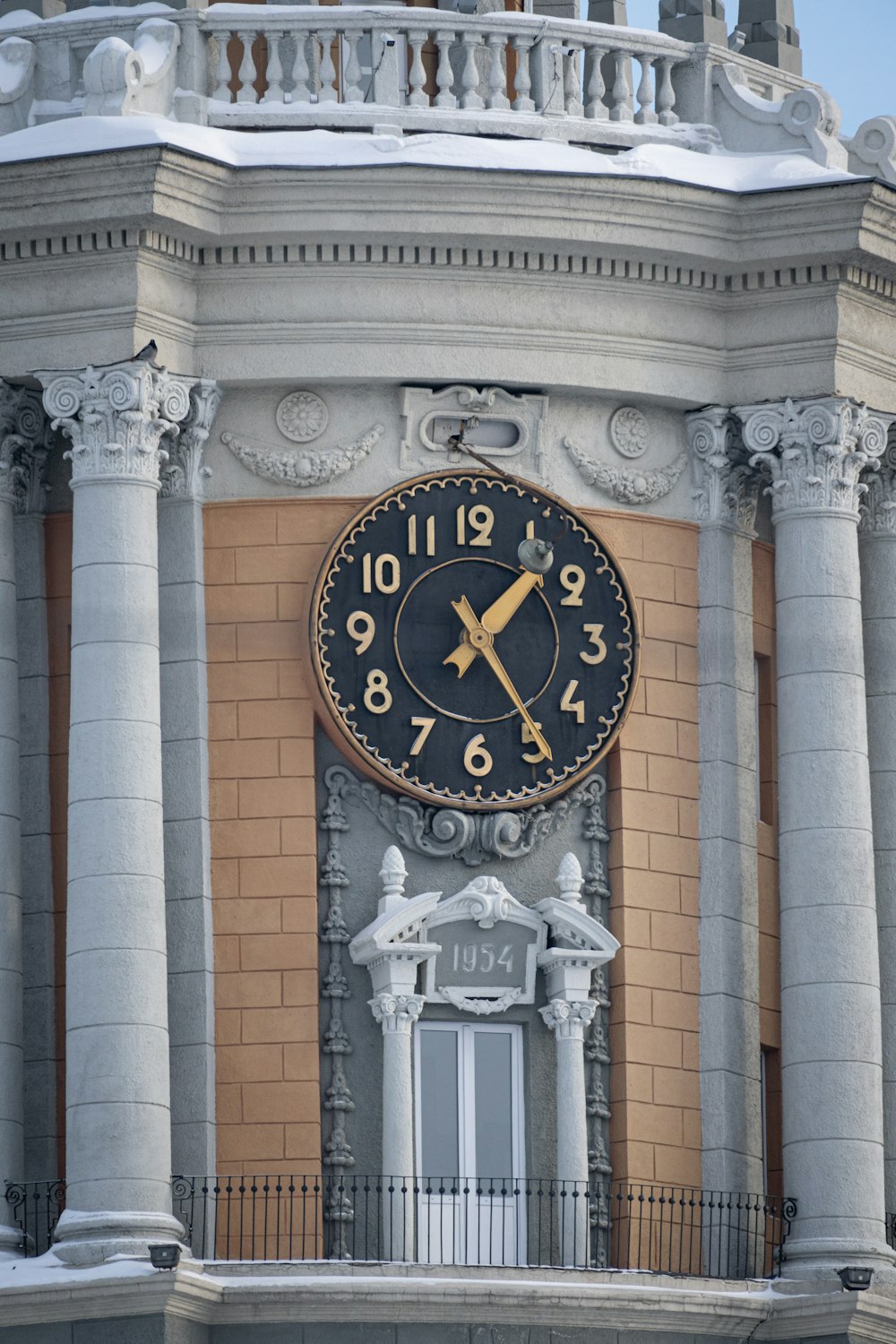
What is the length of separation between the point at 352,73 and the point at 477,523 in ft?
12.5

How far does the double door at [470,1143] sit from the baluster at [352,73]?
24.4 feet

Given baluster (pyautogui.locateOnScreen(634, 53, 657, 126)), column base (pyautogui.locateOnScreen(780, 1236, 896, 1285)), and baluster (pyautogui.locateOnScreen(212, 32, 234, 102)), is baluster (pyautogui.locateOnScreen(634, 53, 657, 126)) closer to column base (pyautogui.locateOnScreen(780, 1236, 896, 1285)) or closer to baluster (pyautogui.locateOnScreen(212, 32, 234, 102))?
baluster (pyautogui.locateOnScreen(212, 32, 234, 102))

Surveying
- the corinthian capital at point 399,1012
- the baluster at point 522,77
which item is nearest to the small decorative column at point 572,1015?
the corinthian capital at point 399,1012

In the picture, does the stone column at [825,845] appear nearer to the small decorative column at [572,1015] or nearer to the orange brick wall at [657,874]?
the orange brick wall at [657,874]

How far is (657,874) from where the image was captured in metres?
32.9

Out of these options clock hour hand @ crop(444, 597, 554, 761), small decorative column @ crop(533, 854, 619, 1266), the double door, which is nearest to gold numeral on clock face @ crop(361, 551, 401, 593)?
clock hour hand @ crop(444, 597, 554, 761)

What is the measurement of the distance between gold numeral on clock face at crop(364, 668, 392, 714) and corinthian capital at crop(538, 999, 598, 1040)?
263 centimetres

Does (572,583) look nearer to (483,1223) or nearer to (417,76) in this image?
(417,76)

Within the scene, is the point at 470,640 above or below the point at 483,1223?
above

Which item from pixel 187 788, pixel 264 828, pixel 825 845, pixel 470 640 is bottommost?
pixel 825 845

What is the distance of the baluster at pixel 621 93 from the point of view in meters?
34.1

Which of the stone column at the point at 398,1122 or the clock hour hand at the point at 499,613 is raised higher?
the clock hour hand at the point at 499,613

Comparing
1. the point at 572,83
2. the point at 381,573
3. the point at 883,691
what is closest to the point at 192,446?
the point at 381,573

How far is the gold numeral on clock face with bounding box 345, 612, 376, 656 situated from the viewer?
32.5 metres
